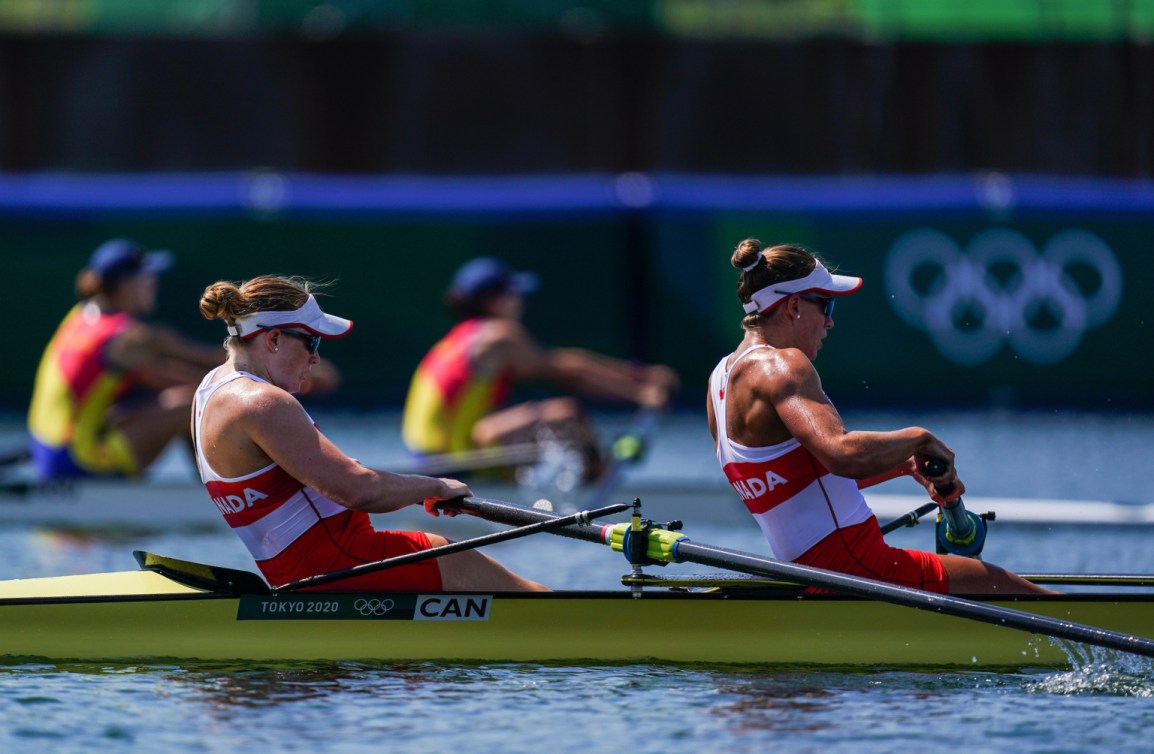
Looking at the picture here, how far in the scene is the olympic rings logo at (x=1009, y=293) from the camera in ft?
53.9

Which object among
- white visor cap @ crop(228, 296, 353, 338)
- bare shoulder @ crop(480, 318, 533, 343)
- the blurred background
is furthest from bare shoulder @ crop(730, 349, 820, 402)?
the blurred background

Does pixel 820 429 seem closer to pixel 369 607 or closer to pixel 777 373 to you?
pixel 777 373

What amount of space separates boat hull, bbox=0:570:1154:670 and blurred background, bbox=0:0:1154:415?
10.2 meters

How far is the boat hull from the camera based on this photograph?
6395mm

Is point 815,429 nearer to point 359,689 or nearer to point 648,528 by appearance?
point 648,528

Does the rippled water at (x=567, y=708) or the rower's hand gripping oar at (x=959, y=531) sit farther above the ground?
the rower's hand gripping oar at (x=959, y=531)

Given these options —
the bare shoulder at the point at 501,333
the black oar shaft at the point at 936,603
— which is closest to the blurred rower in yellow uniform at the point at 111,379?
the bare shoulder at the point at 501,333

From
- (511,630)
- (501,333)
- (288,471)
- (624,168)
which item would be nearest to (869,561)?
(511,630)

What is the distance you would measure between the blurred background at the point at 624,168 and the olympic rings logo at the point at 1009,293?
0.03 m

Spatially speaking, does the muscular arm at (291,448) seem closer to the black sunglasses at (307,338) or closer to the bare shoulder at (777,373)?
the black sunglasses at (307,338)

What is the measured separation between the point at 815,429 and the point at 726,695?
0.95 m

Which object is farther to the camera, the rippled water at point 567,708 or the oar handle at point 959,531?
the oar handle at point 959,531

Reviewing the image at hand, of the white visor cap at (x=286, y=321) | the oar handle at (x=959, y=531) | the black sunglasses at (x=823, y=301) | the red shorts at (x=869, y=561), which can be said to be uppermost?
the black sunglasses at (x=823, y=301)

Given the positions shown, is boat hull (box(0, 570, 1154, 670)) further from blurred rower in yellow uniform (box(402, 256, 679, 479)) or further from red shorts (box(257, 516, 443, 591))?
blurred rower in yellow uniform (box(402, 256, 679, 479))
